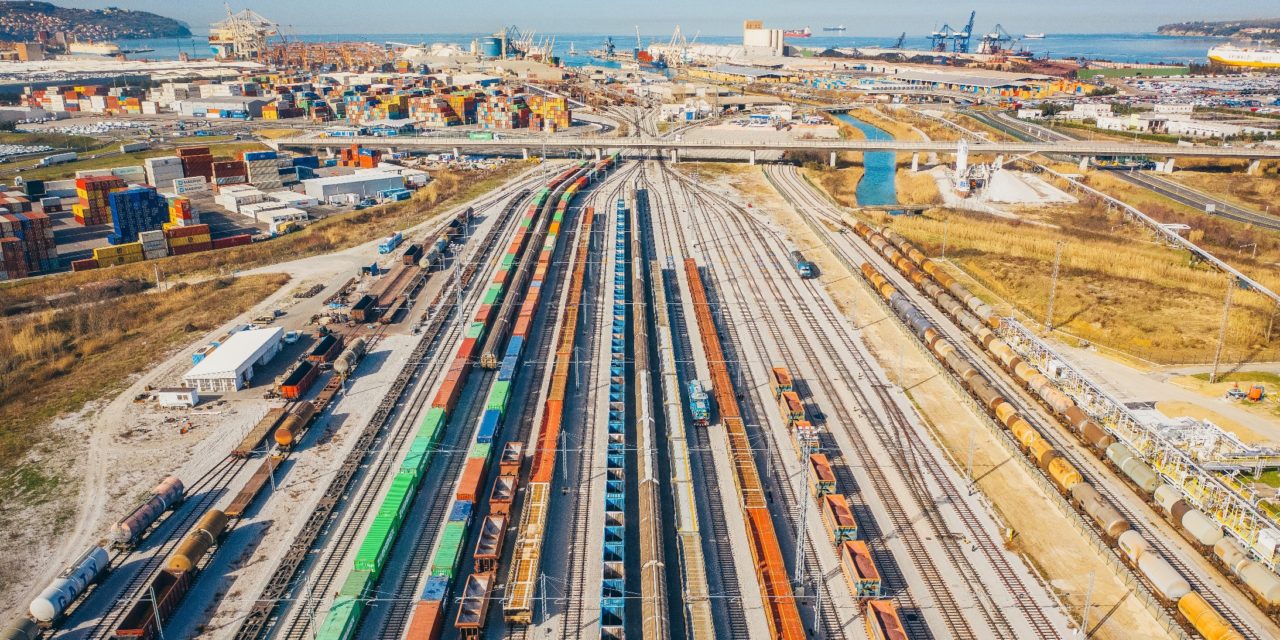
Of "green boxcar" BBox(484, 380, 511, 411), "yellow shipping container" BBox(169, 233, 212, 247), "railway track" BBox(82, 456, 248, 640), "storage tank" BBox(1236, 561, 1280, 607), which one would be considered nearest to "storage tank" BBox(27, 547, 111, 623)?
"railway track" BBox(82, 456, 248, 640)

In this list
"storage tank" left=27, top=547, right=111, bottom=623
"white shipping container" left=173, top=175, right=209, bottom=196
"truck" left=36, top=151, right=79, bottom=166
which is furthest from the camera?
"truck" left=36, top=151, right=79, bottom=166

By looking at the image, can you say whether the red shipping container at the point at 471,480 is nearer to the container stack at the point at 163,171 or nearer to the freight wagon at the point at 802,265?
the freight wagon at the point at 802,265

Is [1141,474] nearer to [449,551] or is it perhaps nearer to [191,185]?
[449,551]

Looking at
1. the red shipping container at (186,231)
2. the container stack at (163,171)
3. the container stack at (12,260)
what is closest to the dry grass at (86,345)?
the red shipping container at (186,231)

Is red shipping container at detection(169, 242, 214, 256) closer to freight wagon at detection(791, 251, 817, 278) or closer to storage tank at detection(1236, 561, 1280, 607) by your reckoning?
freight wagon at detection(791, 251, 817, 278)

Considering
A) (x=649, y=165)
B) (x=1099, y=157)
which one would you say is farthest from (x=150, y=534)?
(x=1099, y=157)

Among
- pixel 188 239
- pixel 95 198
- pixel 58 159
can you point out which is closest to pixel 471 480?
pixel 188 239
